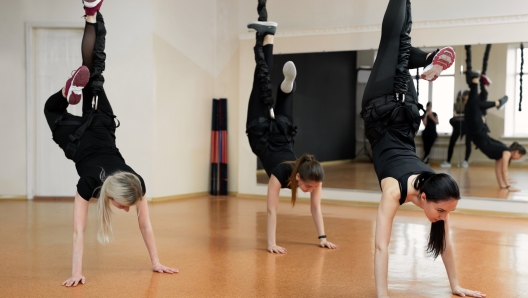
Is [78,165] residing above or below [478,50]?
below

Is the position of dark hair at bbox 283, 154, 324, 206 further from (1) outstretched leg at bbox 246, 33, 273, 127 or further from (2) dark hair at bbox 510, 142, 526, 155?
(2) dark hair at bbox 510, 142, 526, 155

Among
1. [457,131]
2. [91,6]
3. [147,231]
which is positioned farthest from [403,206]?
[91,6]

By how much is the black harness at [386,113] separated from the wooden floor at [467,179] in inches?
144

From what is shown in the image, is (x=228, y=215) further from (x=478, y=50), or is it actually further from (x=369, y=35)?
(x=478, y=50)

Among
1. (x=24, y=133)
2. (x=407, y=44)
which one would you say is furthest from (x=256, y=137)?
(x=24, y=133)

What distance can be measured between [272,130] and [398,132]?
1607 millimetres

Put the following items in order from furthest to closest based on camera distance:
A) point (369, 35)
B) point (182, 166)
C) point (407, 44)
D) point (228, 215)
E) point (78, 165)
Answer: point (182, 166), point (369, 35), point (228, 215), point (78, 165), point (407, 44)

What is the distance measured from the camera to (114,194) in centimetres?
326

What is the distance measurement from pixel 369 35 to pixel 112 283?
5004mm

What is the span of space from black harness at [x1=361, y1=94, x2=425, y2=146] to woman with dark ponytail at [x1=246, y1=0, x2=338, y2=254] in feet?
3.66

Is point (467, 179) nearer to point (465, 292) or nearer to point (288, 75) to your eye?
point (288, 75)

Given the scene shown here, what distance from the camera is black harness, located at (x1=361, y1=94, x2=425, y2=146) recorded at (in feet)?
11.0

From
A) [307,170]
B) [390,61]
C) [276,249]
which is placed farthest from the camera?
[276,249]

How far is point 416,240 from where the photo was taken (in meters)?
5.08
